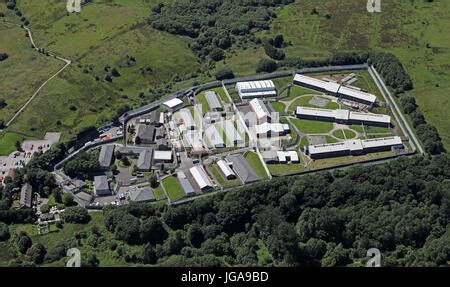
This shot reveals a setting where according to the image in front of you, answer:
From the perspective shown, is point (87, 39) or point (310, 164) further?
point (87, 39)

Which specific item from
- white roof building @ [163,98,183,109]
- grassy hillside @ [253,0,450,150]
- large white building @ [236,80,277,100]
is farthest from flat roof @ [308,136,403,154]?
white roof building @ [163,98,183,109]

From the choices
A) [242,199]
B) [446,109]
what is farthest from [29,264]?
[446,109]

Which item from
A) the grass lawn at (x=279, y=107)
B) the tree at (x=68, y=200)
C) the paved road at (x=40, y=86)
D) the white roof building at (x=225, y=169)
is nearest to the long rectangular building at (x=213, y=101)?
the grass lawn at (x=279, y=107)

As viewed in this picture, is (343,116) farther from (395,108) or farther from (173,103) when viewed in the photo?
(173,103)

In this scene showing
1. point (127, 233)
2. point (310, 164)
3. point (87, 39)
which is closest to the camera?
point (127, 233)

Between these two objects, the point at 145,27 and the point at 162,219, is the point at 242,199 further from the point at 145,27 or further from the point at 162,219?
the point at 145,27
